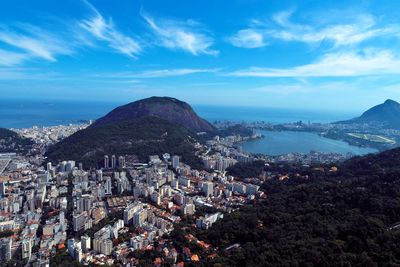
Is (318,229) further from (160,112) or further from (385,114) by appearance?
(385,114)

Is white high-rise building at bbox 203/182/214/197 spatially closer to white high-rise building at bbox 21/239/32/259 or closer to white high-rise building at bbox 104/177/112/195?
white high-rise building at bbox 104/177/112/195

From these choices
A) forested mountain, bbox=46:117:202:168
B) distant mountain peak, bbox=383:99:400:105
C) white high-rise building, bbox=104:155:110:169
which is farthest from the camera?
→ distant mountain peak, bbox=383:99:400:105

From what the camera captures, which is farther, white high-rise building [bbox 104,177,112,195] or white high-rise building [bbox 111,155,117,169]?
white high-rise building [bbox 111,155,117,169]

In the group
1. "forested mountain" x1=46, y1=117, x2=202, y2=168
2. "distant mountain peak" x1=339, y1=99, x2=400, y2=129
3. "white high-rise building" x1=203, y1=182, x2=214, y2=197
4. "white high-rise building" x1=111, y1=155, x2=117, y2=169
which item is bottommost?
"white high-rise building" x1=203, y1=182, x2=214, y2=197


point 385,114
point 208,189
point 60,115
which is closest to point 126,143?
point 208,189

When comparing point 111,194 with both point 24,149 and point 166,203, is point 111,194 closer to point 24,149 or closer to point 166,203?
point 166,203

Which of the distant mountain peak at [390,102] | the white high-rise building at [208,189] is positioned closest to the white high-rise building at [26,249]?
the white high-rise building at [208,189]

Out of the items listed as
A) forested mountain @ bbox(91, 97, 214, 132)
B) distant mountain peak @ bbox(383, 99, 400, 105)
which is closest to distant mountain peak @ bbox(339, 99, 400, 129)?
distant mountain peak @ bbox(383, 99, 400, 105)

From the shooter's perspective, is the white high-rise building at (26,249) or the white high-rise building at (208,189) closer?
the white high-rise building at (26,249)

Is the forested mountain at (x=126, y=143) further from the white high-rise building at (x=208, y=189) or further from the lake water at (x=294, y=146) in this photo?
the lake water at (x=294, y=146)
